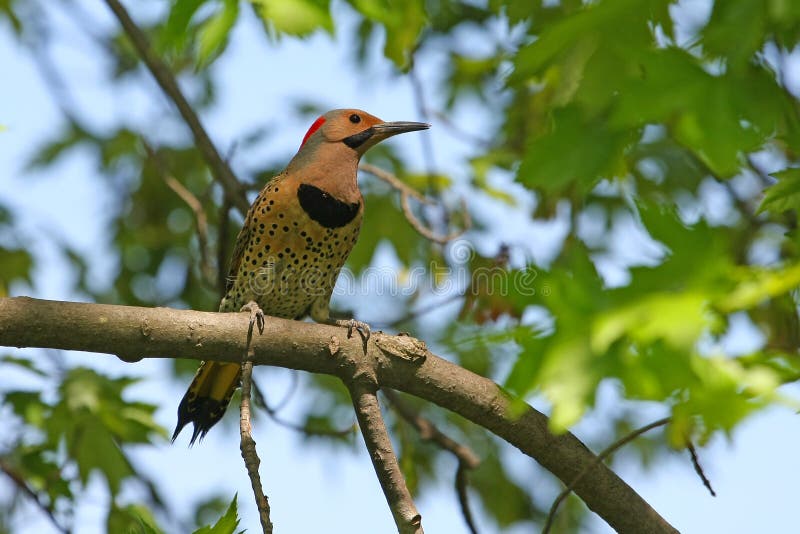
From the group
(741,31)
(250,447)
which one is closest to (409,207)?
(250,447)

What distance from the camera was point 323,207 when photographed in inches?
202

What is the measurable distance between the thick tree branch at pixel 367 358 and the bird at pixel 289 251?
1580 millimetres

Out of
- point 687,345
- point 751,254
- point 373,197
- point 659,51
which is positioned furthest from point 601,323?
point 751,254

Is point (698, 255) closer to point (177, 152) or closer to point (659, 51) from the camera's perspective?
point (659, 51)

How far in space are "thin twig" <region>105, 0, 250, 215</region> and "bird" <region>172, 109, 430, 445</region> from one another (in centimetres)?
16

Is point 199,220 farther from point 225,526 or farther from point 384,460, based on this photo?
point 225,526

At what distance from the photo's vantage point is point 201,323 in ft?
10.7

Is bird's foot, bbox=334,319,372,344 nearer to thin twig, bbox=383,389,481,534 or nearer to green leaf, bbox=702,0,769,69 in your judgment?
thin twig, bbox=383,389,481,534

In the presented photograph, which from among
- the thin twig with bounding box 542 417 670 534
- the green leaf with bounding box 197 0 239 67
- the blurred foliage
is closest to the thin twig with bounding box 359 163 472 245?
the blurred foliage

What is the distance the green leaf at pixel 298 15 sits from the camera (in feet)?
9.82

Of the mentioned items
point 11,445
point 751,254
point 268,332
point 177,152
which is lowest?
point 268,332

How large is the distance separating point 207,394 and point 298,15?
2.71 m

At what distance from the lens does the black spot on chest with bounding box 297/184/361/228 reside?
5.11 meters

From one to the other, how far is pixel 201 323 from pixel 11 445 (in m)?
2.02
